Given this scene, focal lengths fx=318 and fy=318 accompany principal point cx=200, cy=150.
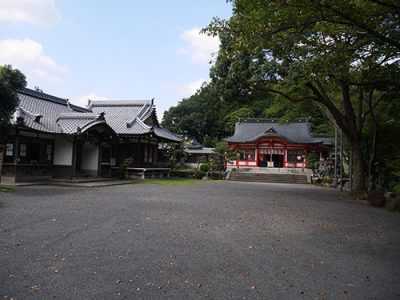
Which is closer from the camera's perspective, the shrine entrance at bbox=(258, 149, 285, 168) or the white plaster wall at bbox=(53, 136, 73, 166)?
the white plaster wall at bbox=(53, 136, 73, 166)

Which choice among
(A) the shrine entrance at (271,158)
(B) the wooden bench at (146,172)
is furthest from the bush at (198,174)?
(A) the shrine entrance at (271,158)

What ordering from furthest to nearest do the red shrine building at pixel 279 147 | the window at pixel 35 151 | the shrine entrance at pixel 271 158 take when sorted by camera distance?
the shrine entrance at pixel 271 158 < the red shrine building at pixel 279 147 < the window at pixel 35 151

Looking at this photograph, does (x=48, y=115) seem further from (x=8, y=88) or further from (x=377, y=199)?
(x=377, y=199)

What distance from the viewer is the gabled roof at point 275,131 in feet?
112

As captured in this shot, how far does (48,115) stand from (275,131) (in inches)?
940

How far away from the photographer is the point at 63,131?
17.9 metres

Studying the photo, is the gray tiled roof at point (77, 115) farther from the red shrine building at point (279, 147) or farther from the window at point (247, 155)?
the window at point (247, 155)

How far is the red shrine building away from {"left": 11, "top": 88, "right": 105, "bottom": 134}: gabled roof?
1822 cm

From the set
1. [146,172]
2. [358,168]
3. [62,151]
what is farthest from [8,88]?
[358,168]

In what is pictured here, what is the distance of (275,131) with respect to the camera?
117 feet

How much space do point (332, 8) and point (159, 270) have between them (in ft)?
21.2

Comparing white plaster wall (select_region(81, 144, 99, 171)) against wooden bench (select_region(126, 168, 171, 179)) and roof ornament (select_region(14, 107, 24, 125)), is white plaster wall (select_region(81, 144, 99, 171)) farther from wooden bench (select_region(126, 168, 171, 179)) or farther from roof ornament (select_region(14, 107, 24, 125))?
roof ornament (select_region(14, 107, 24, 125))

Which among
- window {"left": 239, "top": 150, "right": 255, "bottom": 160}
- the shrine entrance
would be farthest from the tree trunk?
window {"left": 239, "top": 150, "right": 255, "bottom": 160}

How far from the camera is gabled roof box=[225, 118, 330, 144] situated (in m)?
34.2
